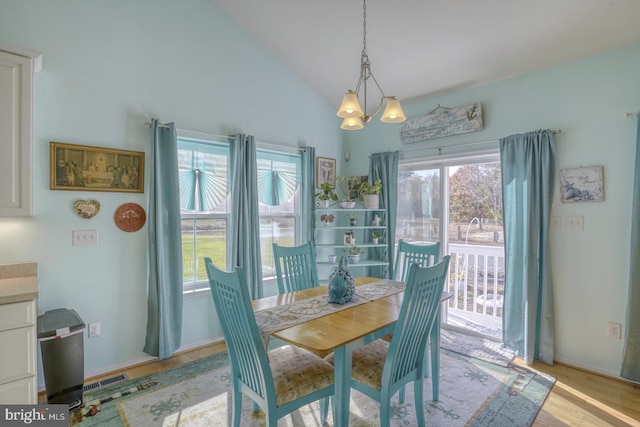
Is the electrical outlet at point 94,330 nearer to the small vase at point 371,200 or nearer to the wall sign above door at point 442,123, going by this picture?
the small vase at point 371,200

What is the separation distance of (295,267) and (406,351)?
1183mm

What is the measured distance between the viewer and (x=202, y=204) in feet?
10.4

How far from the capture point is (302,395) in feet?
5.49

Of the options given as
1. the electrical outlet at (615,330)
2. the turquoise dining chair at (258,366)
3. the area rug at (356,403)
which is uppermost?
the turquoise dining chair at (258,366)

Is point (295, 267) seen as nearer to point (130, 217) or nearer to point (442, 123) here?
point (130, 217)

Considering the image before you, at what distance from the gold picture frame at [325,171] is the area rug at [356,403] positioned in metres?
2.41

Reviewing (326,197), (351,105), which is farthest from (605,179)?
(326,197)

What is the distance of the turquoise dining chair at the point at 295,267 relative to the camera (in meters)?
2.65

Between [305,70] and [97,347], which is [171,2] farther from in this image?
[97,347]

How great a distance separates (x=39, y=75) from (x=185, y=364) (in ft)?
8.11

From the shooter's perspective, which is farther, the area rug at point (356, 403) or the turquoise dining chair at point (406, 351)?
the area rug at point (356, 403)

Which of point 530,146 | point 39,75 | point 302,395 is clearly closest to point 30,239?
point 39,75

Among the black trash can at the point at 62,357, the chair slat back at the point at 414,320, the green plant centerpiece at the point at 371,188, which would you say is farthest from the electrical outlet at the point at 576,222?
the black trash can at the point at 62,357

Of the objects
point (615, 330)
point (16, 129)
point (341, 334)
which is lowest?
point (615, 330)
